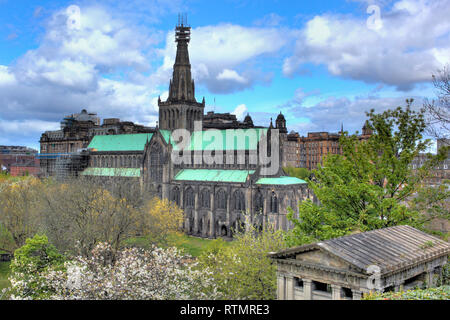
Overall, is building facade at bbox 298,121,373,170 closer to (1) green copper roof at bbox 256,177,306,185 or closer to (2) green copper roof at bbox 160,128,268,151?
(2) green copper roof at bbox 160,128,268,151

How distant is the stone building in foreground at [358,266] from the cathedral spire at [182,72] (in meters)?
69.2

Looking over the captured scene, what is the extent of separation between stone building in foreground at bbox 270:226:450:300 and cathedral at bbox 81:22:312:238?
34275mm

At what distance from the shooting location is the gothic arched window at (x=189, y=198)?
Answer: 2908 inches

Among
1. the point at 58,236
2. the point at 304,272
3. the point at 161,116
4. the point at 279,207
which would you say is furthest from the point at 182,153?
the point at 304,272

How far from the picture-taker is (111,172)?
9175cm

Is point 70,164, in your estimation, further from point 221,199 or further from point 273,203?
point 273,203

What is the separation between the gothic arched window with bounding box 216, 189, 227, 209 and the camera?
68875 millimetres

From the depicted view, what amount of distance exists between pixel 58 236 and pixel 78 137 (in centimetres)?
8450

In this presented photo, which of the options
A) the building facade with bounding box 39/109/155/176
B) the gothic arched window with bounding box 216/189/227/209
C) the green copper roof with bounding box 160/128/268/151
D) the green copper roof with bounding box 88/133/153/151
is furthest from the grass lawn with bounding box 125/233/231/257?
the building facade with bounding box 39/109/155/176

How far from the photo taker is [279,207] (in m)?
→ 63.0

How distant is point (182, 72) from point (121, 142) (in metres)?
23.6

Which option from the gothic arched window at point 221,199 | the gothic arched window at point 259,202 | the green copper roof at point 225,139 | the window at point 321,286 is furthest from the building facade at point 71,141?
the window at point 321,286
